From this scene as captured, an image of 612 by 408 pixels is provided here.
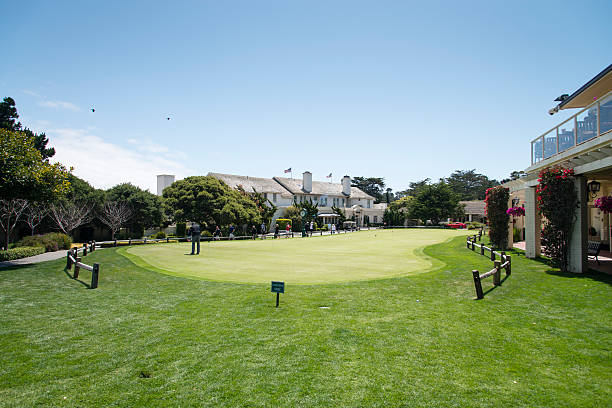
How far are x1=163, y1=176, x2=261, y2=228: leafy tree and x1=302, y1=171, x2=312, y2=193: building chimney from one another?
2198cm

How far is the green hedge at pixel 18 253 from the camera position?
53.7 ft

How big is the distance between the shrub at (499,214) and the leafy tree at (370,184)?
272ft

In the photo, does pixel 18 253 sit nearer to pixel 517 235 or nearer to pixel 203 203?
pixel 203 203

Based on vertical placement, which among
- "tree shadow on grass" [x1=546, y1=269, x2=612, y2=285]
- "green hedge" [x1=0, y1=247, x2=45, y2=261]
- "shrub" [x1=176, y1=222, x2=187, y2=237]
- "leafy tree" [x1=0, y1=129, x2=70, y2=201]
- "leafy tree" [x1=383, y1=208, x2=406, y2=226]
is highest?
"leafy tree" [x1=0, y1=129, x2=70, y2=201]

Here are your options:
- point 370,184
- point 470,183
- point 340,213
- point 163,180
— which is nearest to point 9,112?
point 163,180

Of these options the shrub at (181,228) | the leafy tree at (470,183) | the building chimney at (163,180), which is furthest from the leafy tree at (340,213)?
the leafy tree at (470,183)

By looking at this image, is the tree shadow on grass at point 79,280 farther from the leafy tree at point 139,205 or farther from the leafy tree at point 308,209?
the leafy tree at point 308,209

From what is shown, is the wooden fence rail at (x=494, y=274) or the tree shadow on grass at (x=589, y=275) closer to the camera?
the wooden fence rail at (x=494, y=274)

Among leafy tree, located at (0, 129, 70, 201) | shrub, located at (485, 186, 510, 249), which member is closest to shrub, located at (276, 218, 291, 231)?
shrub, located at (485, 186, 510, 249)

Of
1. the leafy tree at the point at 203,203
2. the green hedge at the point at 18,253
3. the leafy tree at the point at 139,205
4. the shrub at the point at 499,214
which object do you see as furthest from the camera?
the leafy tree at the point at 203,203

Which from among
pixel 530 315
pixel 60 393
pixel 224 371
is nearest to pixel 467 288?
pixel 530 315

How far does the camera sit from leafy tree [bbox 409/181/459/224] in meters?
59.6

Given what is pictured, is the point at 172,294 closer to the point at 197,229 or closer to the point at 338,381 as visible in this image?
the point at 338,381

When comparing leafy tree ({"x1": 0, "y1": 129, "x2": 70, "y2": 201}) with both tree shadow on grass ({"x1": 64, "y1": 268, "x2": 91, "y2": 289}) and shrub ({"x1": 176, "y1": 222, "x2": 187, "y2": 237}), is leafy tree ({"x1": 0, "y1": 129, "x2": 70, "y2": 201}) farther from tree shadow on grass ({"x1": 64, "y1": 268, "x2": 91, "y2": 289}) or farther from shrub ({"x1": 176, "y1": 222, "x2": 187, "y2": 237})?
shrub ({"x1": 176, "y1": 222, "x2": 187, "y2": 237})
